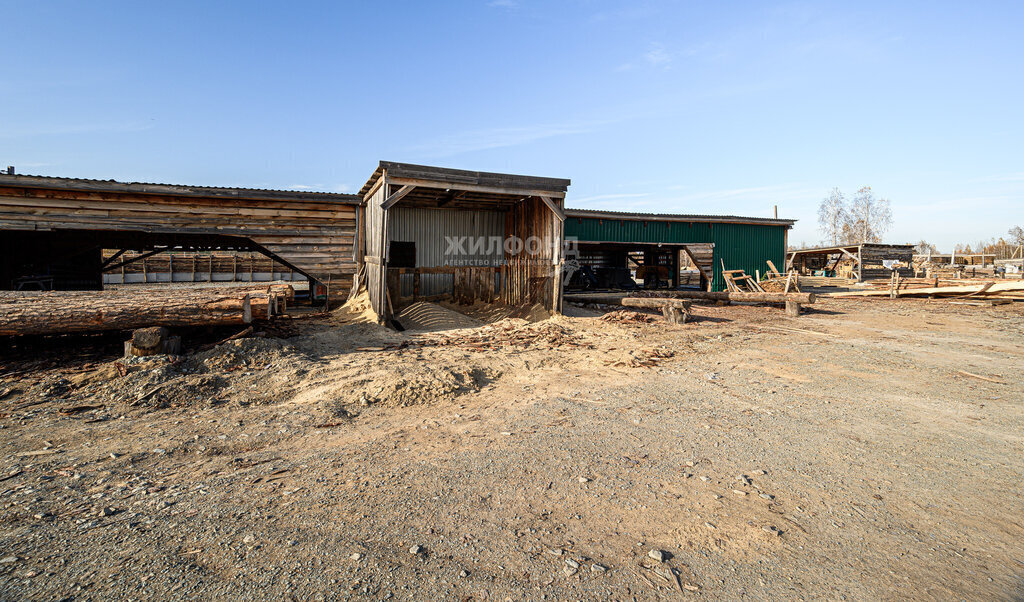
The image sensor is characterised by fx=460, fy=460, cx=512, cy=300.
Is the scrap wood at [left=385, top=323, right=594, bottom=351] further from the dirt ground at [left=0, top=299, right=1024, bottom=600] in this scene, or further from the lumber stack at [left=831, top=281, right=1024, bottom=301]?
the lumber stack at [left=831, top=281, right=1024, bottom=301]

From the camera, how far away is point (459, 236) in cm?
1681

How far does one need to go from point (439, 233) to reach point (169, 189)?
7.94m

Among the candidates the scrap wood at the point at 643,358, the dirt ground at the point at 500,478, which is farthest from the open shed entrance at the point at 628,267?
the dirt ground at the point at 500,478

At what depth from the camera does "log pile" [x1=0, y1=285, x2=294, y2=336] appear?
6469mm

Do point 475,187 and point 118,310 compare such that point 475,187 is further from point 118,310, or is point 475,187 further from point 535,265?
point 118,310

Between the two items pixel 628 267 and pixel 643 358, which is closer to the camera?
pixel 643 358

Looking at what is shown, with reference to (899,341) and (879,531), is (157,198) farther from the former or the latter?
(899,341)

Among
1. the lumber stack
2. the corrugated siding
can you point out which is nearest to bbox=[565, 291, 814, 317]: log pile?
the corrugated siding

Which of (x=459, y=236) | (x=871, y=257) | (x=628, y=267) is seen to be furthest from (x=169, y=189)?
(x=871, y=257)

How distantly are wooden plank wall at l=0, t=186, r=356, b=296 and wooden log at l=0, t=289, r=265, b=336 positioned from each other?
19.9ft

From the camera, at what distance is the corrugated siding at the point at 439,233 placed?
52.9ft

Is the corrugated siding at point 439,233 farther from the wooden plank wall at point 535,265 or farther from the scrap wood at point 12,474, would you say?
the scrap wood at point 12,474

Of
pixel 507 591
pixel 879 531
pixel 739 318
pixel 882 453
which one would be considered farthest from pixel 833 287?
pixel 507 591

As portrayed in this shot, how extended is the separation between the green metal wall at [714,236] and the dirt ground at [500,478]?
14.3m
